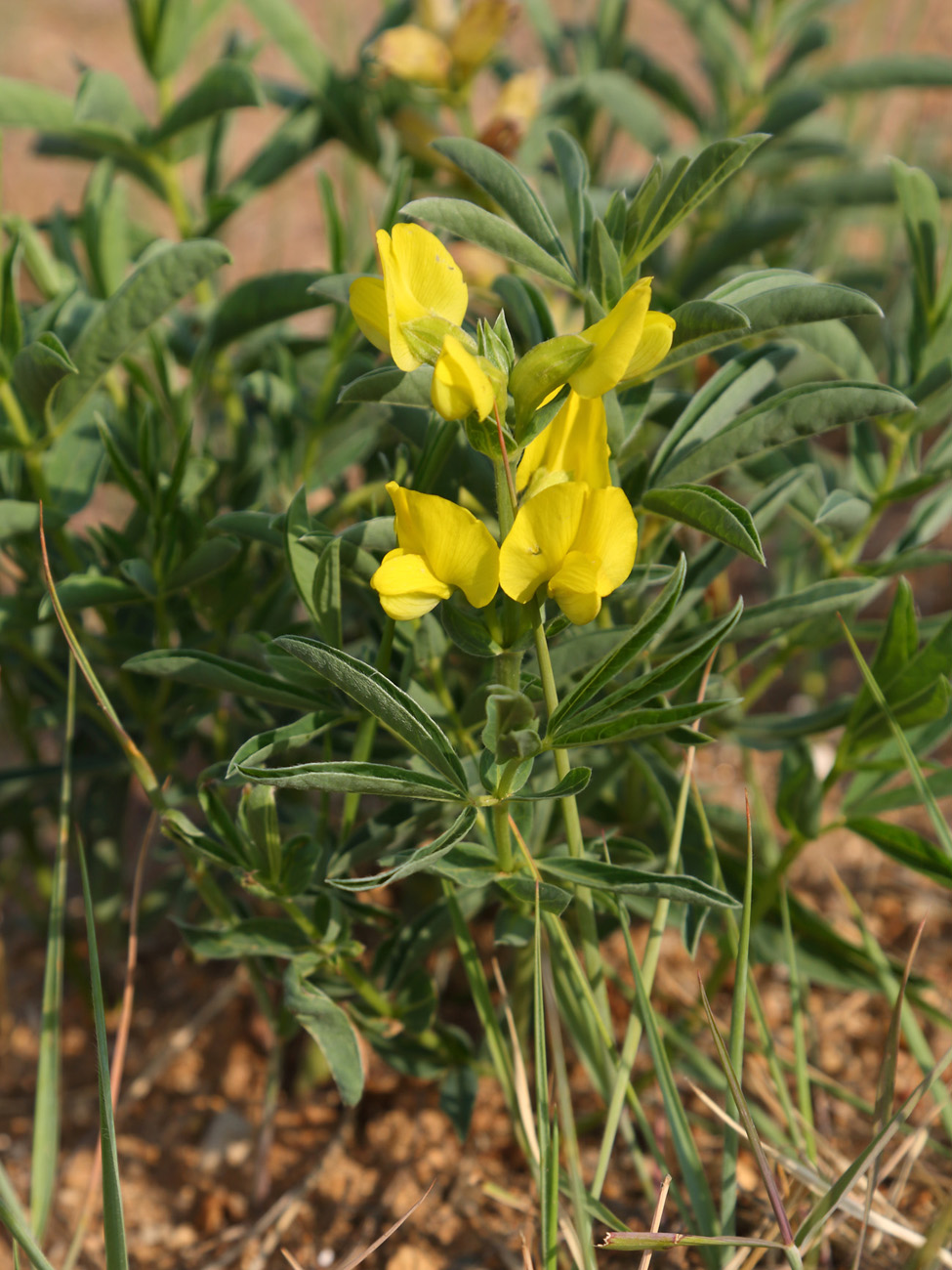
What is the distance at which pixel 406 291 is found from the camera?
0.59m

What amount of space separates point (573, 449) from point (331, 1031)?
Result: 0.48 m

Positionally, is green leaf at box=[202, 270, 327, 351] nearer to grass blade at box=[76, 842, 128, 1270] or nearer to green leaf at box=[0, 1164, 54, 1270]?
grass blade at box=[76, 842, 128, 1270]

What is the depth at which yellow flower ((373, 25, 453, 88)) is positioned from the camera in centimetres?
112

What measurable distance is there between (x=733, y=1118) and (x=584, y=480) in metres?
0.55

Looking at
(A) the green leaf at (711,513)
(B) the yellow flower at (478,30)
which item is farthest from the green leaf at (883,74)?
(A) the green leaf at (711,513)

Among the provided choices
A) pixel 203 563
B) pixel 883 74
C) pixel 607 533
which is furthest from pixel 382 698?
pixel 883 74

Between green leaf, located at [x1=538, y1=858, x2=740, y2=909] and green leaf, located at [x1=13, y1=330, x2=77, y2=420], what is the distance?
1.59ft

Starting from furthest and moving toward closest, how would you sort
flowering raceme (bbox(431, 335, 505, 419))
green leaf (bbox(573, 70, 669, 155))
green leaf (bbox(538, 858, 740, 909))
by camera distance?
green leaf (bbox(573, 70, 669, 155)) → green leaf (bbox(538, 858, 740, 909)) → flowering raceme (bbox(431, 335, 505, 419))

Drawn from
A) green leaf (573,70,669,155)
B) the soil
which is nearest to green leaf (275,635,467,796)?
the soil

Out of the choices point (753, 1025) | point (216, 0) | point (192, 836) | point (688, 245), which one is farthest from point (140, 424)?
point (753, 1025)

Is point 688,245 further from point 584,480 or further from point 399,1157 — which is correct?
point 399,1157

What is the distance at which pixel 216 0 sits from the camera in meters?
1.21

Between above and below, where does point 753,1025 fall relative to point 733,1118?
below

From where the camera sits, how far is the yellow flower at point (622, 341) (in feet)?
1.86
